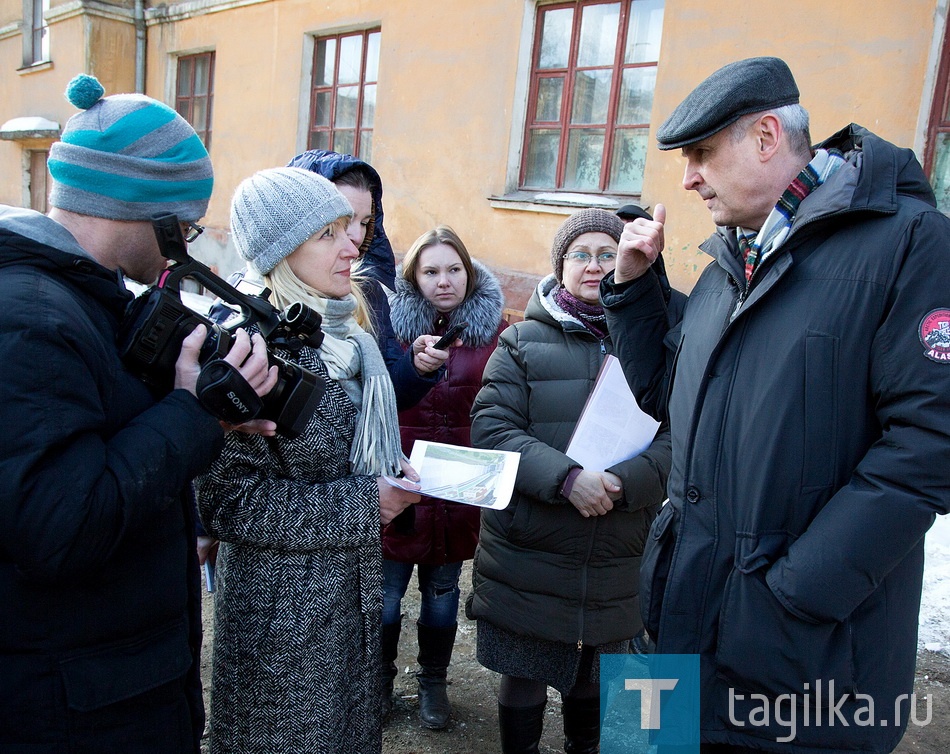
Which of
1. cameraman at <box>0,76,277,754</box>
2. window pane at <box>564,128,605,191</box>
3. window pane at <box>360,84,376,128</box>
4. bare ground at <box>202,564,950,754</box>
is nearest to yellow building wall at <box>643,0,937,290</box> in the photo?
window pane at <box>564,128,605,191</box>

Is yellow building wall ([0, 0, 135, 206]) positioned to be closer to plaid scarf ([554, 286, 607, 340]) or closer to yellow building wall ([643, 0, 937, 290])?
yellow building wall ([643, 0, 937, 290])

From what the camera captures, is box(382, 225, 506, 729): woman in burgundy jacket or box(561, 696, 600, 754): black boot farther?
box(382, 225, 506, 729): woman in burgundy jacket

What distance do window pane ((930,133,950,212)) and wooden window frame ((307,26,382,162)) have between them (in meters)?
5.49

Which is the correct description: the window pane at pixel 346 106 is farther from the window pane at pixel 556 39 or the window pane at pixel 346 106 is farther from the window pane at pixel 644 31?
the window pane at pixel 644 31

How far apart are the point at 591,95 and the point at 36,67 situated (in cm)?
1032

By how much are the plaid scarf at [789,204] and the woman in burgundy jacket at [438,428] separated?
60.9 inches

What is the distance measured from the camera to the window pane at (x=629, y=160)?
6555 mm

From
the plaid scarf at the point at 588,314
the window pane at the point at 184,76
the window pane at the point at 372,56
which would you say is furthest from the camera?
the window pane at the point at 184,76

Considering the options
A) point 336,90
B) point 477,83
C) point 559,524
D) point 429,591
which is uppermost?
point 336,90

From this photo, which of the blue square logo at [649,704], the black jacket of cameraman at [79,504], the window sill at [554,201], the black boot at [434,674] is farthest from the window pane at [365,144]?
Result: the black jacket of cameraman at [79,504]

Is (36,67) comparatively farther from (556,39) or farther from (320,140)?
(556,39)

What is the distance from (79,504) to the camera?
122 centimetres

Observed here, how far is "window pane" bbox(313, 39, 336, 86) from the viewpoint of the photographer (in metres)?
9.20

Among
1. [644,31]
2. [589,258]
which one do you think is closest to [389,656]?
[589,258]
